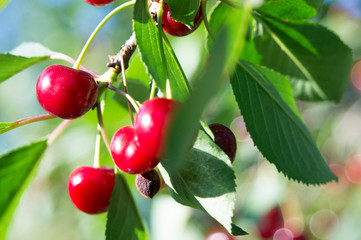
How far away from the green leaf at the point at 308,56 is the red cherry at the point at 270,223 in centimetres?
153

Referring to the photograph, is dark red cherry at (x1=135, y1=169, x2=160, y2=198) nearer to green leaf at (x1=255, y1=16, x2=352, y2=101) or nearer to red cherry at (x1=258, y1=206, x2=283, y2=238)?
green leaf at (x1=255, y1=16, x2=352, y2=101)

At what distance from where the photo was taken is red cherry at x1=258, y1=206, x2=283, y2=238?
3.06 meters

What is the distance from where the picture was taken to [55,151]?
3.90m

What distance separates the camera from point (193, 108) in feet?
1.97

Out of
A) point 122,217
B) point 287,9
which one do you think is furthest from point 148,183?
point 287,9

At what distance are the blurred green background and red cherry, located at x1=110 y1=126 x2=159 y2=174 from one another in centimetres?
80

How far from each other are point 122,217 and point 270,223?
79.1 inches

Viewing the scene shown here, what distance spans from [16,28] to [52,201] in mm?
2735

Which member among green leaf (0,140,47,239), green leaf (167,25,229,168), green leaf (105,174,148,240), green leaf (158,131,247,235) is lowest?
green leaf (105,174,148,240)

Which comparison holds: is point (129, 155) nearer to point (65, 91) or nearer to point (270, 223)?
point (65, 91)

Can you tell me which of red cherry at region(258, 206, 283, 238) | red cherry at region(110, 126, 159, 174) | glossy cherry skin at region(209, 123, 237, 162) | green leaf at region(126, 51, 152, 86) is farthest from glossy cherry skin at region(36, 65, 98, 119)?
red cherry at region(258, 206, 283, 238)

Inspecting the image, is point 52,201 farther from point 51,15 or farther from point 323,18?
point 323,18

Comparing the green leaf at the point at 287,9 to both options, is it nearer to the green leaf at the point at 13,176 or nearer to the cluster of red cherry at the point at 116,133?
the cluster of red cherry at the point at 116,133

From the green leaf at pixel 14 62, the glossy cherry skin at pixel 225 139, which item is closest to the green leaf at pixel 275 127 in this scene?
the glossy cherry skin at pixel 225 139
